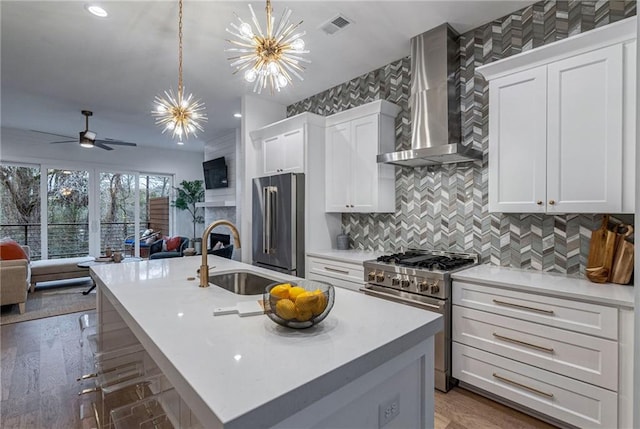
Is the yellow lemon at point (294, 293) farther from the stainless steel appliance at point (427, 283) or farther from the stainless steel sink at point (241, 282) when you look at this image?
the stainless steel appliance at point (427, 283)

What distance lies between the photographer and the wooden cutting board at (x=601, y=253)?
205cm

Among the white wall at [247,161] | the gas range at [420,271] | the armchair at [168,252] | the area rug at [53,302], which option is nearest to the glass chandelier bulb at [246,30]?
the gas range at [420,271]

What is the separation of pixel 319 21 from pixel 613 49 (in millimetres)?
2054

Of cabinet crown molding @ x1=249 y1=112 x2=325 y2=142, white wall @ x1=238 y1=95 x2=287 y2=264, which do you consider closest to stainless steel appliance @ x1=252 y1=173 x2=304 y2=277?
white wall @ x1=238 y1=95 x2=287 y2=264

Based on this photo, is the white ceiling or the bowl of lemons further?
the white ceiling

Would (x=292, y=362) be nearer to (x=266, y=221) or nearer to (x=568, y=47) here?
(x=568, y=47)

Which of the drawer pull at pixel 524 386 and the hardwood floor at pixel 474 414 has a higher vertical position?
the drawer pull at pixel 524 386

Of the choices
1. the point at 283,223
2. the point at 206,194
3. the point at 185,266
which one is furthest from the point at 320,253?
the point at 206,194

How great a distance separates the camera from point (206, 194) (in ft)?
23.6

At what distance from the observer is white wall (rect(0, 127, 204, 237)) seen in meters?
6.23

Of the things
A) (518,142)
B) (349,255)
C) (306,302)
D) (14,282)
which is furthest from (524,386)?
(14,282)

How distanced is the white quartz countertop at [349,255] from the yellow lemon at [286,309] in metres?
1.96

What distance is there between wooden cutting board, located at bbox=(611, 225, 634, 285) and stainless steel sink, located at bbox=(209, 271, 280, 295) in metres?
2.26

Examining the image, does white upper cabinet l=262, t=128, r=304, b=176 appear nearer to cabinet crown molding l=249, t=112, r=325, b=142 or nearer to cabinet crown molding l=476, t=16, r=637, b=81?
cabinet crown molding l=249, t=112, r=325, b=142
